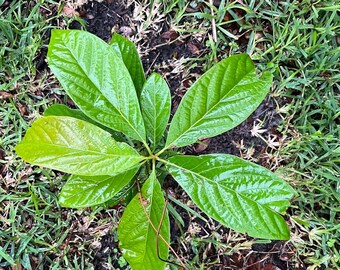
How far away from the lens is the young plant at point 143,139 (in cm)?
120

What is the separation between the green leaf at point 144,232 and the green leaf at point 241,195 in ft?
0.36

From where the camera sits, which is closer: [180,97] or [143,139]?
[143,139]

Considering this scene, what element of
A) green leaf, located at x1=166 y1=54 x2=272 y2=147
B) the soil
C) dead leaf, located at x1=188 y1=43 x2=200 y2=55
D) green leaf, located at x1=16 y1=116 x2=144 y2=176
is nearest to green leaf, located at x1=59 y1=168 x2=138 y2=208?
green leaf, located at x1=16 y1=116 x2=144 y2=176

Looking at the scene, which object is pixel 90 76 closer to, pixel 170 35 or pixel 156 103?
pixel 156 103

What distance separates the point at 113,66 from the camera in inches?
48.6

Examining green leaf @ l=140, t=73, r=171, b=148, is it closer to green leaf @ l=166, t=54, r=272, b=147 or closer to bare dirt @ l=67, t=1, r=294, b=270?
green leaf @ l=166, t=54, r=272, b=147

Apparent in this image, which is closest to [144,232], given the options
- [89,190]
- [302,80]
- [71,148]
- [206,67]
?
[89,190]

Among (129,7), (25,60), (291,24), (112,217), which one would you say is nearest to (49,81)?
(25,60)

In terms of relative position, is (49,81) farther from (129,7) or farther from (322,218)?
(322,218)

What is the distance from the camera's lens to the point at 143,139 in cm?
129

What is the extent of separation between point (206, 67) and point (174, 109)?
19 cm

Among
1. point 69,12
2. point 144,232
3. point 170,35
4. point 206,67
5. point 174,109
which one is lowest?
point 144,232

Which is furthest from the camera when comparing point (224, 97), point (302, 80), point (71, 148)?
point (302, 80)

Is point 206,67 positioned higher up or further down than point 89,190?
higher up
